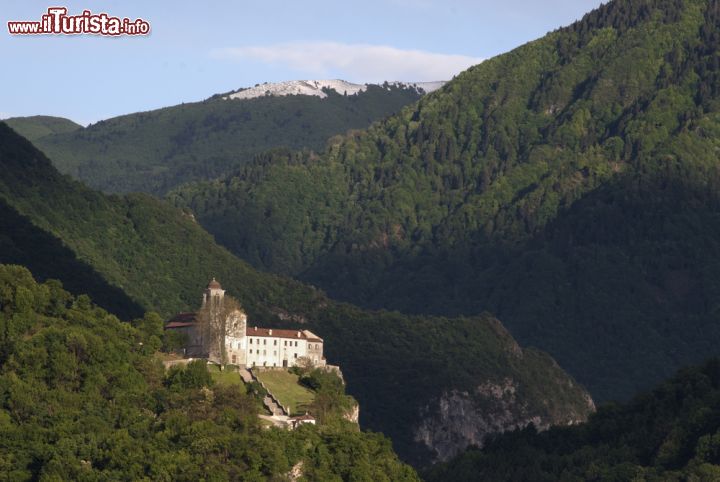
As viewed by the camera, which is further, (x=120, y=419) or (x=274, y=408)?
(x=274, y=408)

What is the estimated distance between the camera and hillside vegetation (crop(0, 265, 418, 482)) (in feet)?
587

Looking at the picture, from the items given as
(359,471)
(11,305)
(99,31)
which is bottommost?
(359,471)

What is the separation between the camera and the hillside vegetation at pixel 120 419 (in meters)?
179

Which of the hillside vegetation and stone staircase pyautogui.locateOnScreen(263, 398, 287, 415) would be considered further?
stone staircase pyautogui.locateOnScreen(263, 398, 287, 415)

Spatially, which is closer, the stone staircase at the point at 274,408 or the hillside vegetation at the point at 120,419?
the hillside vegetation at the point at 120,419

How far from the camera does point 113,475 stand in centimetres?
17688

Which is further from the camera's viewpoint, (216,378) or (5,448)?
(216,378)

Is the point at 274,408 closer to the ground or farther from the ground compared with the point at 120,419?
closer to the ground

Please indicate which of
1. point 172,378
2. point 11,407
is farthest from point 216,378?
point 11,407

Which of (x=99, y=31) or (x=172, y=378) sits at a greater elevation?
(x=99, y=31)

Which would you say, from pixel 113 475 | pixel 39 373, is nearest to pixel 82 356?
pixel 39 373

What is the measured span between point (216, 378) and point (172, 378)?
6.38 m

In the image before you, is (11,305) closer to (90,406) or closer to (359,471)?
(90,406)

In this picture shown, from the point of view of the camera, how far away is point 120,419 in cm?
18600
